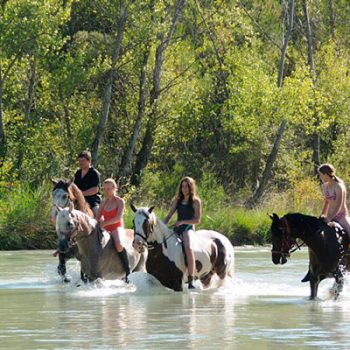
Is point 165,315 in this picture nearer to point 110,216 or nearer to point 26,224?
point 110,216

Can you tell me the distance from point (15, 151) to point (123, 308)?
72.4 ft

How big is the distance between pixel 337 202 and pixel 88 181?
4.42 metres

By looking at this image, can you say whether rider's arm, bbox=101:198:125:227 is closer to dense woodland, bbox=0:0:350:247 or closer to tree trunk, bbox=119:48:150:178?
dense woodland, bbox=0:0:350:247

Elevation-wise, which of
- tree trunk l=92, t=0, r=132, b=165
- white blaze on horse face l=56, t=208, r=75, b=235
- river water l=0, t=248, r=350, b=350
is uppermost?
tree trunk l=92, t=0, r=132, b=165

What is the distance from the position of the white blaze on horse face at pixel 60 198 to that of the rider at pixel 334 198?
3815 millimetres

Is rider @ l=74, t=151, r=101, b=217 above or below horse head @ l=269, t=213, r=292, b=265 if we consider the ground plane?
above

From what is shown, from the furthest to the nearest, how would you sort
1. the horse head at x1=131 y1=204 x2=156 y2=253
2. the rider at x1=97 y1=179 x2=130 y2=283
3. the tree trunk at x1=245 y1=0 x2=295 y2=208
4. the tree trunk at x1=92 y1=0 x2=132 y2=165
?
the tree trunk at x1=245 y1=0 x2=295 y2=208 < the tree trunk at x1=92 y1=0 x2=132 y2=165 < the rider at x1=97 y1=179 x2=130 y2=283 < the horse head at x1=131 y1=204 x2=156 y2=253

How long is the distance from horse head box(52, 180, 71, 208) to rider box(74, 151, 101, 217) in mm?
789

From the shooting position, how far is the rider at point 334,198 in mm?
18031

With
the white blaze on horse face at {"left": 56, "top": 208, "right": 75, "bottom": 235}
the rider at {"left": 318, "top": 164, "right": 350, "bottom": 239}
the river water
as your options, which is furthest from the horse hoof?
the rider at {"left": 318, "top": 164, "right": 350, "bottom": 239}

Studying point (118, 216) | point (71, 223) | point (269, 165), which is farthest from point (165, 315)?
point (269, 165)

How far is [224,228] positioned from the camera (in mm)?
33812

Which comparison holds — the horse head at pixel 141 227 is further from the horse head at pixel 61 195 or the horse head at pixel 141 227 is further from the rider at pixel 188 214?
the horse head at pixel 61 195

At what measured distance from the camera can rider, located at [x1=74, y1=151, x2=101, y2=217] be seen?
20.8 m
